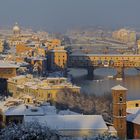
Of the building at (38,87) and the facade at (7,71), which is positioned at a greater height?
the facade at (7,71)

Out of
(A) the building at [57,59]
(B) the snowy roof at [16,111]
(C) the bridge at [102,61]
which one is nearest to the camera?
(B) the snowy roof at [16,111]

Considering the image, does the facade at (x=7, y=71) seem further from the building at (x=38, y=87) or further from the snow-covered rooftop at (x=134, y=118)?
the snow-covered rooftop at (x=134, y=118)

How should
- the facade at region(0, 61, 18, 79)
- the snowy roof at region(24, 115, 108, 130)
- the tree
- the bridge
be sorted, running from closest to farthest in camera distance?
the tree, the snowy roof at region(24, 115, 108, 130), the facade at region(0, 61, 18, 79), the bridge

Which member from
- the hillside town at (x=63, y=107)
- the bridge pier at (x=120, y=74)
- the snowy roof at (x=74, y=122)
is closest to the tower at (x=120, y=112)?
the hillside town at (x=63, y=107)

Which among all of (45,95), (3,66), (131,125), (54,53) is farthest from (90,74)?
(131,125)

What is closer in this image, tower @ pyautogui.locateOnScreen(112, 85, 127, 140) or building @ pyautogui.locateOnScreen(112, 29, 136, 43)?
tower @ pyautogui.locateOnScreen(112, 85, 127, 140)

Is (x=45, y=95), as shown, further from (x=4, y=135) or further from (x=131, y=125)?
(x=4, y=135)

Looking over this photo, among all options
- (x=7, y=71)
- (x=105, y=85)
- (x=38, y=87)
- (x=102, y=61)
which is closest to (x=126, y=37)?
(x=102, y=61)

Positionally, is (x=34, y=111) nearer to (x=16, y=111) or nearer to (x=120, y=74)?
(x=16, y=111)

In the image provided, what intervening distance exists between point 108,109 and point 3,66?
9.38 meters

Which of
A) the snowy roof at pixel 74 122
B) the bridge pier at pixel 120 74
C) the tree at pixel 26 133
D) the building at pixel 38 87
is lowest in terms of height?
the bridge pier at pixel 120 74

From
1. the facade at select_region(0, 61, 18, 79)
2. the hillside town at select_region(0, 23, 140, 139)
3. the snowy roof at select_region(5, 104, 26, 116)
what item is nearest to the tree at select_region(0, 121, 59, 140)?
the hillside town at select_region(0, 23, 140, 139)

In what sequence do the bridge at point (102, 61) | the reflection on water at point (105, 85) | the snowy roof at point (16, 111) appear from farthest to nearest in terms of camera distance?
the bridge at point (102, 61) → the reflection on water at point (105, 85) → the snowy roof at point (16, 111)

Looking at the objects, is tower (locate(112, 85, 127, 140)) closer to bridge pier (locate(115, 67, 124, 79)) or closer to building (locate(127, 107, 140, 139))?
building (locate(127, 107, 140, 139))
